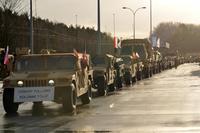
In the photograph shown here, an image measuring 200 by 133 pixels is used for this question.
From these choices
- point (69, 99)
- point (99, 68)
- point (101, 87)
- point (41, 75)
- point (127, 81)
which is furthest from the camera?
point (127, 81)

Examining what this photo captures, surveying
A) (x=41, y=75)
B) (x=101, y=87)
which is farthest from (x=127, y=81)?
(x=41, y=75)

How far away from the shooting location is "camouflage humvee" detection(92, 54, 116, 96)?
28797mm

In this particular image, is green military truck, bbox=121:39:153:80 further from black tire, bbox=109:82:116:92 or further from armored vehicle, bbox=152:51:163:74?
black tire, bbox=109:82:116:92

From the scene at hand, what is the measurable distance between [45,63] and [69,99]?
2.01 m

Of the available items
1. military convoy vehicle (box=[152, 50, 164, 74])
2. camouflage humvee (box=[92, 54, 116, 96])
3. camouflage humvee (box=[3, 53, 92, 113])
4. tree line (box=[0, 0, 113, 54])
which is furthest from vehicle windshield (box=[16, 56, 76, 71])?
military convoy vehicle (box=[152, 50, 164, 74])

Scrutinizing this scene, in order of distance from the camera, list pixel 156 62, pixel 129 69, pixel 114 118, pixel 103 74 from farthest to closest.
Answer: pixel 156 62 → pixel 129 69 → pixel 103 74 → pixel 114 118

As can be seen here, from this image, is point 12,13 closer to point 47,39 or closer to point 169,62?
point 47,39

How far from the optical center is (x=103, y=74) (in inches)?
1151

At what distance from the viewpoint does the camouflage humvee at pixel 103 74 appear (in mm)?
28797

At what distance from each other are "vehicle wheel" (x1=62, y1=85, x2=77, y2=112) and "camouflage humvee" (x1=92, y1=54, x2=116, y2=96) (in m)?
9.03

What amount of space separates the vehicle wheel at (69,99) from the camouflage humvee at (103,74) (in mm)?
9029

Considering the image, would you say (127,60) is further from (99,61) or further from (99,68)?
(99,68)

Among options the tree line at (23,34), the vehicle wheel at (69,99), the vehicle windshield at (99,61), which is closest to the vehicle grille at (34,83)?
the vehicle wheel at (69,99)

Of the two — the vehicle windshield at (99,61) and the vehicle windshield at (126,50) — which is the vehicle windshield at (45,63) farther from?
the vehicle windshield at (126,50)
